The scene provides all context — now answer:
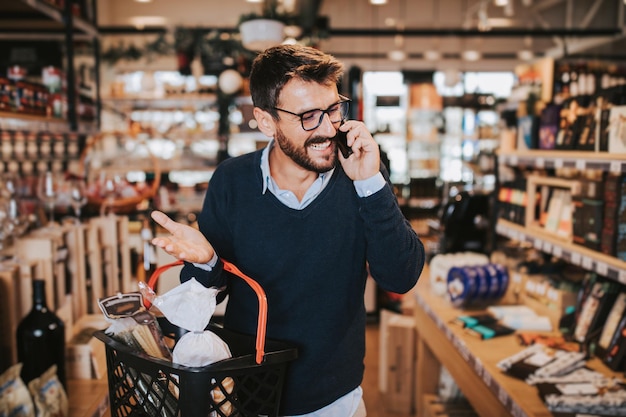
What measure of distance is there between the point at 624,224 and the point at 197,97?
5.21 m

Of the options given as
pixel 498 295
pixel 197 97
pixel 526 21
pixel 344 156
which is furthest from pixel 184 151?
pixel 526 21

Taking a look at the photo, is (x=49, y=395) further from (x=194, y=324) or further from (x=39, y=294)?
(x=194, y=324)

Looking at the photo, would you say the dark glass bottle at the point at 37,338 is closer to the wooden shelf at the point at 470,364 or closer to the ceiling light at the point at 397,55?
the wooden shelf at the point at 470,364

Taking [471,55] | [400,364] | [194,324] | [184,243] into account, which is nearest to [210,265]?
[184,243]

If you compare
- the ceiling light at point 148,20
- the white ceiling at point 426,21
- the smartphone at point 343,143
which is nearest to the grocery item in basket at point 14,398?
the smartphone at point 343,143

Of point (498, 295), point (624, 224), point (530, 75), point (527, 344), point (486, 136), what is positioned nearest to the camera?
point (624, 224)

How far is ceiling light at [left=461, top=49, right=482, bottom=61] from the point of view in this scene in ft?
30.7

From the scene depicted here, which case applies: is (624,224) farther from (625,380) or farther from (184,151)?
(184,151)

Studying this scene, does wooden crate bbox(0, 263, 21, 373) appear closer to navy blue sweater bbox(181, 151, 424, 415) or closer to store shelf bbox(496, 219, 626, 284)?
navy blue sweater bbox(181, 151, 424, 415)

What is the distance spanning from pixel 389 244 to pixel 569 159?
4.77ft

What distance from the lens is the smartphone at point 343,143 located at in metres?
1.43

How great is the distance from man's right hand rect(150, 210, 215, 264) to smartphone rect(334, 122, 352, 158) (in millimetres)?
453

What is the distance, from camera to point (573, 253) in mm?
2369

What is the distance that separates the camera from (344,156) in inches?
A: 56.3
